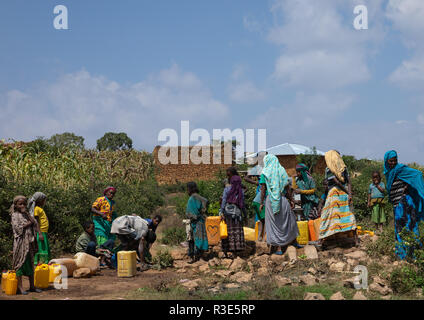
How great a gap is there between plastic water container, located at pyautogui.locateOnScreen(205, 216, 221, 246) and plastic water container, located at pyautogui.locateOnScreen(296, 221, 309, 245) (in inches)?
67.9

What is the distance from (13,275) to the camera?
273 inches

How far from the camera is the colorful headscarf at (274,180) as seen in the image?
8.77 m

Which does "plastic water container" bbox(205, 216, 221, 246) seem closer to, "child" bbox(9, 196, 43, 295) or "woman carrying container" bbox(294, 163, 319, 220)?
"woman carrying container" bbox(294, 163, 319, 220)

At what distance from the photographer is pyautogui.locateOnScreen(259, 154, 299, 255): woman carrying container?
8.83 metres

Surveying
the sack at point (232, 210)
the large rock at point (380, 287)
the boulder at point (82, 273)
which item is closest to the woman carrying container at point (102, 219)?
the boulder at point (82, 273)

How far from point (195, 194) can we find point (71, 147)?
14.6m

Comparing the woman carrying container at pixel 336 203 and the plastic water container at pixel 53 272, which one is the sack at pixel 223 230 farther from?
the plastic water container at pixel 53 272

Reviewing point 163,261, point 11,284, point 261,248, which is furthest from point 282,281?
Result: point 11,284

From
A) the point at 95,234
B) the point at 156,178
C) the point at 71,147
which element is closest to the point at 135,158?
the point at 156,178

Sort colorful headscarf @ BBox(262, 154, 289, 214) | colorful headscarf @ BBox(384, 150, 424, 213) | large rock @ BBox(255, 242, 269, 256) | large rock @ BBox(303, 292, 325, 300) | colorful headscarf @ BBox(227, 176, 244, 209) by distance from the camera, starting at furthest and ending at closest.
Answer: large rock @ BBox(255, 242, 269, 256) < colorful headscarf @ BBox(227, 176, 244, 209) < colorful headscarf @ BBox(262, 154, 289, 214) < colorful headscarf @ BBox(384, 150, 424, 213) < large rock @ BBox(303, 292, 325, 300)

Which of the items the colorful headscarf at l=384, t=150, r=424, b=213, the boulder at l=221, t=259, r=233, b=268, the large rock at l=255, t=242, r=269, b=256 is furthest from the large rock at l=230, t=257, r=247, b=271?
the colorful headscarf at l=384, t=150, r=424, b=213

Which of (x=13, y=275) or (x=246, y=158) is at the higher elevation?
(x=246, y=158)

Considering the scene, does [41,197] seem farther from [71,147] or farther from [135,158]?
[135,158]

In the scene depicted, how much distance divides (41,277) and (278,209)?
4.27 metres
